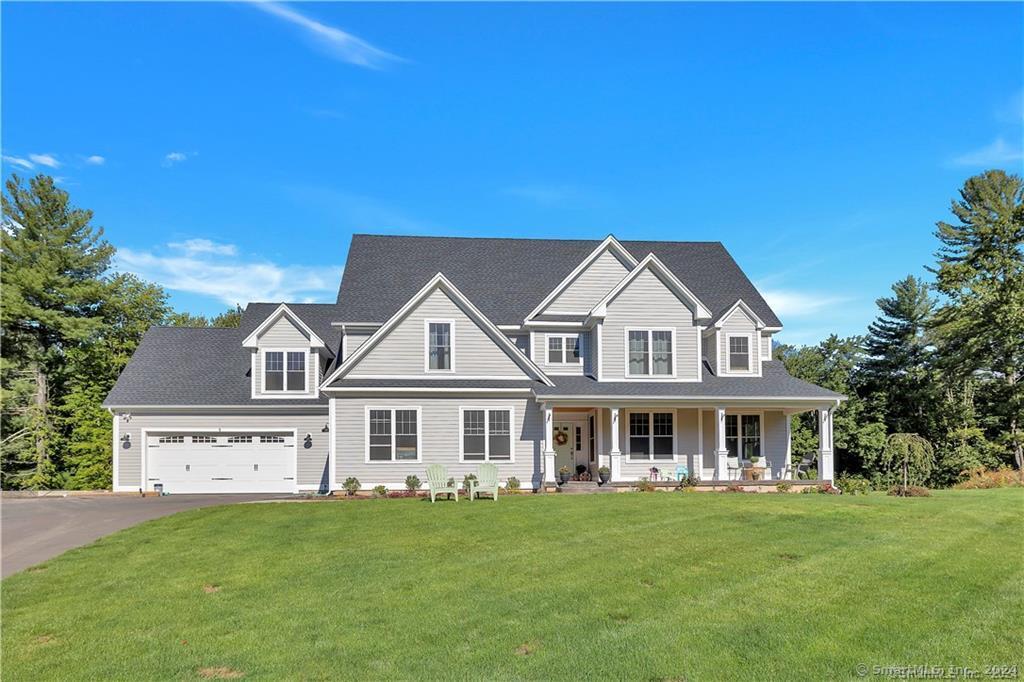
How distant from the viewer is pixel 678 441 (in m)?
25.9

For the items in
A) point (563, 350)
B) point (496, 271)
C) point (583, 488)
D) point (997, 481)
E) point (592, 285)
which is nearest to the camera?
point (583, 488)

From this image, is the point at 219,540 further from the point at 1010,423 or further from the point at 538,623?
the point at 1010,423

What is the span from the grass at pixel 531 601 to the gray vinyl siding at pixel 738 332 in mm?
12686

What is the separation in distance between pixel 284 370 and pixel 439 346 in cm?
670

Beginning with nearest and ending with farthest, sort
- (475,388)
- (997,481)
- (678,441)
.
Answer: (475,388) → (678,441) → (997,481)

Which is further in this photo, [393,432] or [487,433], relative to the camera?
[487,433]

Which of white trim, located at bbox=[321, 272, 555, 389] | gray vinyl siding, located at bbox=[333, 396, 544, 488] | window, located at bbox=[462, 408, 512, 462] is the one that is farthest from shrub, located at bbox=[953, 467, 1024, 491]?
window, located at bbox=[462, 408, 512, 462]

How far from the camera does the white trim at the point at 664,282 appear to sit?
83.7 ft

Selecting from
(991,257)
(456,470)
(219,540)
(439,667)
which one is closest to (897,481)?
(991,257)

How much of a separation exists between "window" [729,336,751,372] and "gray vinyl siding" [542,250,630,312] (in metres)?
4.69

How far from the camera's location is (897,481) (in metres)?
34.0

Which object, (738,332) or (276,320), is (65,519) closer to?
(276,320)

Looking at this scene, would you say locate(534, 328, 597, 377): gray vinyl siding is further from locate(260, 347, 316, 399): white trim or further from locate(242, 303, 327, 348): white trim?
locate(260, 347, 316, 399): white trim

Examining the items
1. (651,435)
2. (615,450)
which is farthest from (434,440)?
(651,435)
